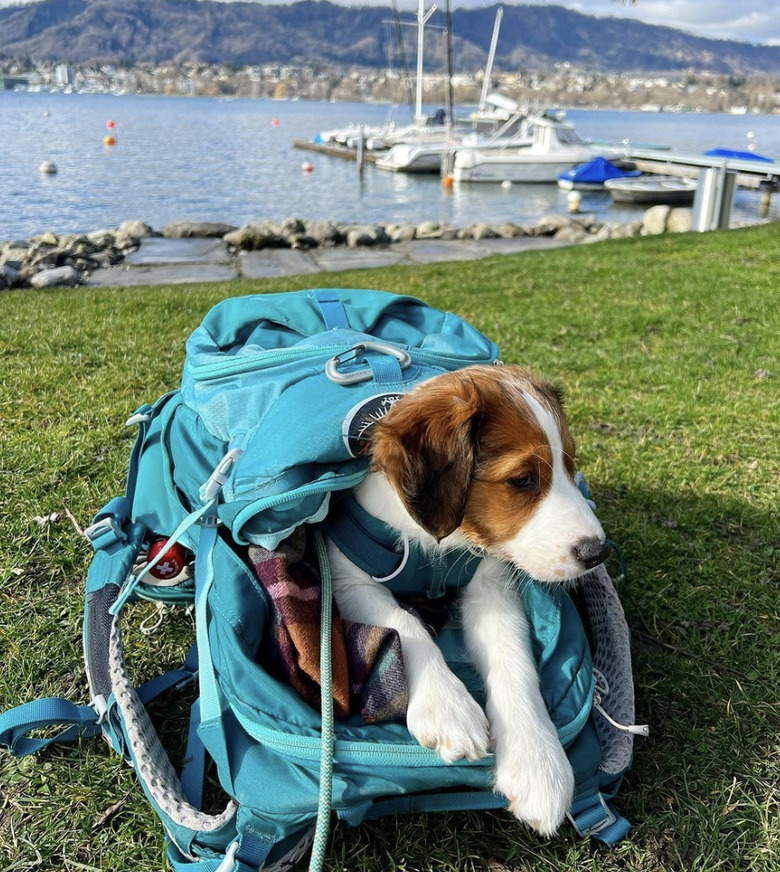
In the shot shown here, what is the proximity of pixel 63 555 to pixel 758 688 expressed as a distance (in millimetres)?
2871

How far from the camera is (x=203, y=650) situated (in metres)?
2.31

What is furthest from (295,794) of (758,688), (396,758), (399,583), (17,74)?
(17,74)

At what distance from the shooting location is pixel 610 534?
3.74 meters

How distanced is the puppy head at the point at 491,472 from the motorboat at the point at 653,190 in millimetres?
30294

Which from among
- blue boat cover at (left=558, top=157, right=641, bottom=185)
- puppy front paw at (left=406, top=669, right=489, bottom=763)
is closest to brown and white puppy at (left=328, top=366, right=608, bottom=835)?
puppy front paw at (left=406, top=669, right=489, bottom=763)

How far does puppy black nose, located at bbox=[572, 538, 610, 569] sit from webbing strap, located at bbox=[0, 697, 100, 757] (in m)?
1.60

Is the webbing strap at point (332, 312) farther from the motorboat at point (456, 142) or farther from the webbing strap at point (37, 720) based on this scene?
the motorboat at point (456, 142)

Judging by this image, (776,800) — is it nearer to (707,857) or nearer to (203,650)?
(707,857)

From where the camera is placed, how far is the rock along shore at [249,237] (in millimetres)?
11758

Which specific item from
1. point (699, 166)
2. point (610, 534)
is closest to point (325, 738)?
point (610, 534)

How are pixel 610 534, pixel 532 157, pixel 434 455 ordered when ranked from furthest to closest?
1. pixel 532 157
2. pixel 610 534
3. pixel 434 455

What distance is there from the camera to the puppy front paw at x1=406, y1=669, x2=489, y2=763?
2.01 m

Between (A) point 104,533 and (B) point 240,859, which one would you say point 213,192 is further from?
(B) point 240,859

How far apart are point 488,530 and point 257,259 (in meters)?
11.5
